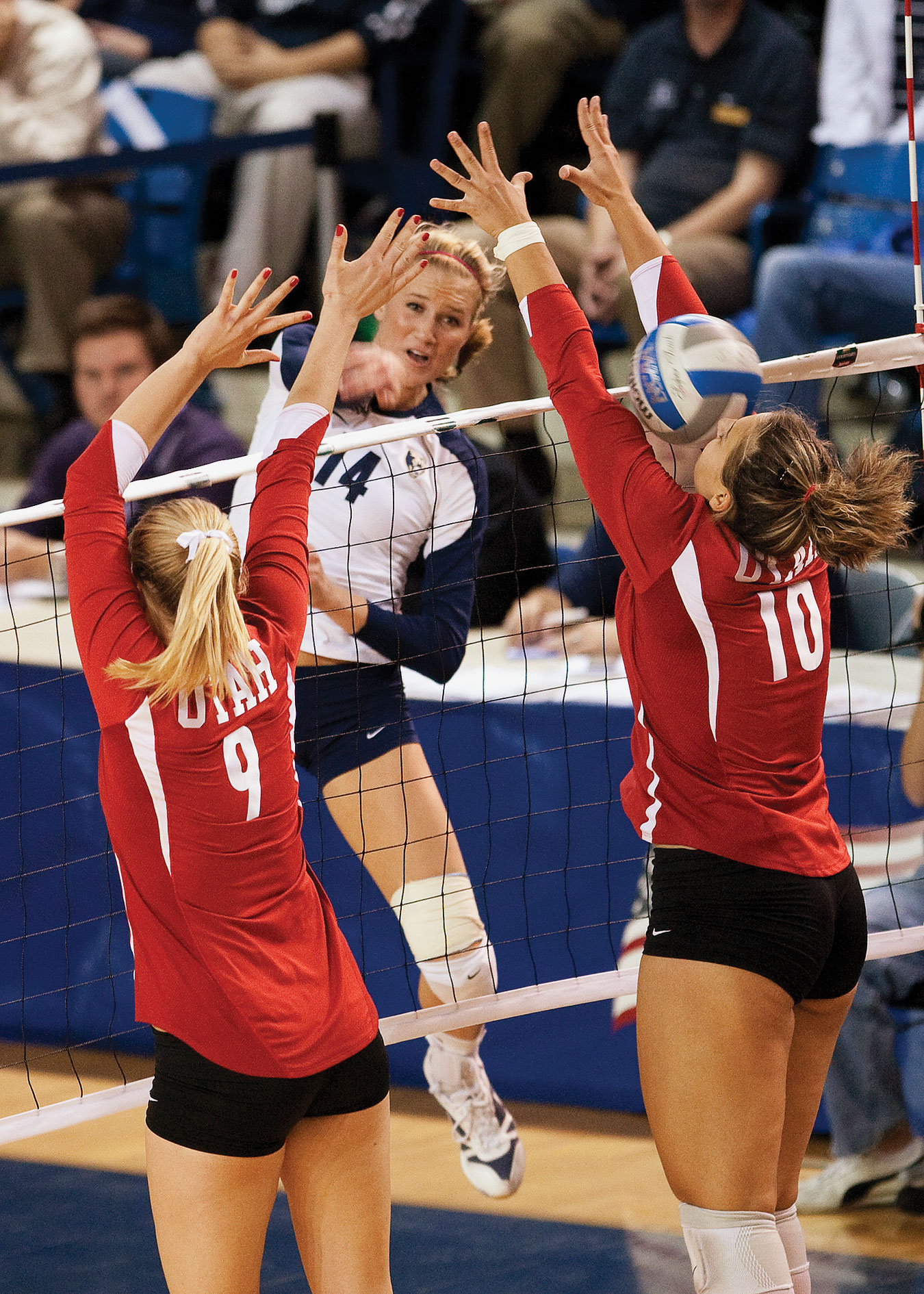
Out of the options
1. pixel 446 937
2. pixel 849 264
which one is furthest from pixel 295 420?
pixel 849 264

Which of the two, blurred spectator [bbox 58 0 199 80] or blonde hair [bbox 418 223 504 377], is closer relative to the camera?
blonde hair [bbox 418 223 504 377]

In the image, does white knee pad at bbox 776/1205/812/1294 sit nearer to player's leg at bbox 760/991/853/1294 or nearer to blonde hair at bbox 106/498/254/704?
player's leg at bbox 760/991/853/1294

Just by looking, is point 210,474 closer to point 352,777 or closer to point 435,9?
point 352,777

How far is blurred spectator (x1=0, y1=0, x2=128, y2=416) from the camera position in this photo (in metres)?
6.63

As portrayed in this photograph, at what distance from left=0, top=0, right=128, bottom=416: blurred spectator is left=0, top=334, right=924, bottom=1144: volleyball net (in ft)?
6.97

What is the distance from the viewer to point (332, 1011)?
2260mm

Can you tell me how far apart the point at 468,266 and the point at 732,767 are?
143 cm

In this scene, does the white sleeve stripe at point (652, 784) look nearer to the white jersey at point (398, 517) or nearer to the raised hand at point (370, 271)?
the raised hand at point (370, 271)

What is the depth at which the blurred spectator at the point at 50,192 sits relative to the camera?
663 cm

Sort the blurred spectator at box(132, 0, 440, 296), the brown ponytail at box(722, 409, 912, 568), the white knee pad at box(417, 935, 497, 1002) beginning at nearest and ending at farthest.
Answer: the brown ponytail at box(722, 409, 912, 568)
the white knee pad at box(417, 935, 497, 1002)
the blurred spectator at box(132, 0, 440, 296)

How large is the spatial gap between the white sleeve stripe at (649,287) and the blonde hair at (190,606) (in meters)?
0.86

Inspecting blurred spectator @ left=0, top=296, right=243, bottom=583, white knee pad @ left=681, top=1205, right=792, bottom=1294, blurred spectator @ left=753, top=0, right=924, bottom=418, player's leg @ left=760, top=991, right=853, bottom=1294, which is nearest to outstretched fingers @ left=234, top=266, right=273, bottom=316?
player's leg @ left=760, top=991, right=853, bottom=1294

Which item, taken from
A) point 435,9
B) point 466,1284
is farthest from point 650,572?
point 435,9

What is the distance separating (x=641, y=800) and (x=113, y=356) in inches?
146
